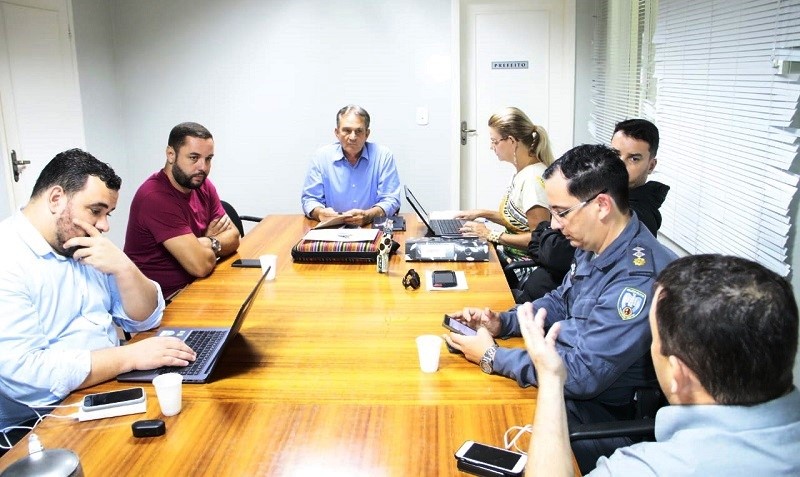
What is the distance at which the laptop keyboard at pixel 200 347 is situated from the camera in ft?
5.98

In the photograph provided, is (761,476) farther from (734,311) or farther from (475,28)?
(475,28)

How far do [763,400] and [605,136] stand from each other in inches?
152

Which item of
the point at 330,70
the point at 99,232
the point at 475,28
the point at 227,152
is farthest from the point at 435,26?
the point at 99,232

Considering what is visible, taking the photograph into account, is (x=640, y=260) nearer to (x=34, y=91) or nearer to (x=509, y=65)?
(x=509, y=65)

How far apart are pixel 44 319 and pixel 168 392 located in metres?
0.55

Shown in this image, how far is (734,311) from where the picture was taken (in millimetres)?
1065

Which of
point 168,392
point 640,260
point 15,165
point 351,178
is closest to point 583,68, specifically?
point 351,178

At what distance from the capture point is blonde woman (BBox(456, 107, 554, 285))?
314 cm

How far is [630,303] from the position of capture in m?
1.75

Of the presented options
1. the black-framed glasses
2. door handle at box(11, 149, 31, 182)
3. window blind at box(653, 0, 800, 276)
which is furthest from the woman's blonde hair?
door handle at box(11, 149, 31, 182)

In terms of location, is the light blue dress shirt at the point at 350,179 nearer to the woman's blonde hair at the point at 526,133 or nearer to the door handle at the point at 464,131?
the woman's blonde hair at the point at 526,133

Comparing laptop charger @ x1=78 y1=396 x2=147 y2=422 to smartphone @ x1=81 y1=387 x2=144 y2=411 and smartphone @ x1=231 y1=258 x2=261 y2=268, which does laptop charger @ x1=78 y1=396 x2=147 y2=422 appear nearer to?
smartphone @ x1=81 y1=387 x2=144 y2=411

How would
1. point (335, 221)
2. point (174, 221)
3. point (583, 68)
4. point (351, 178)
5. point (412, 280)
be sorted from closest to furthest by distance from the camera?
point (412, 280) → point (174, 221) → point (335, 221) → point (351, 178) → point (583, 68)

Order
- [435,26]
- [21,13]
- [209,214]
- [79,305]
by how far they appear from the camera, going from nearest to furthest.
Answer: [79,305]
[209,214]
[21,13]
[435,26]
